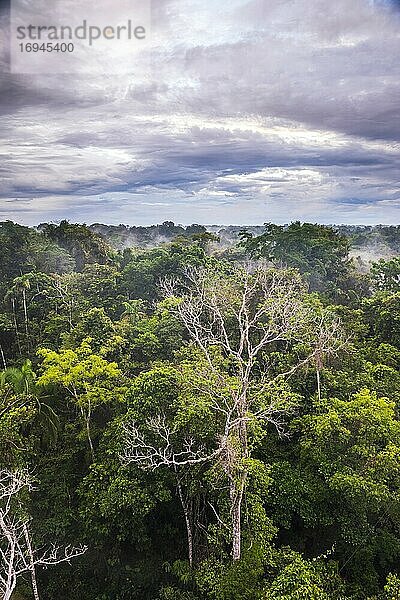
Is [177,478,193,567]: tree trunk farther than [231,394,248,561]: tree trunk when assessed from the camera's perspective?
Yes

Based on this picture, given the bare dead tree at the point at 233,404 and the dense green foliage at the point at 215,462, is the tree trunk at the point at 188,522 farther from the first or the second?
the bare dead tree at the point at 233,404

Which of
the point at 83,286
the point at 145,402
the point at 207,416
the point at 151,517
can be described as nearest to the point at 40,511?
the point at 151,517

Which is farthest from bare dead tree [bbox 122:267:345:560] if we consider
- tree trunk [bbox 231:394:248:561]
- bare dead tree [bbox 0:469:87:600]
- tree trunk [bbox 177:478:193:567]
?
bare dead tree [bbox 0:469:87:600]

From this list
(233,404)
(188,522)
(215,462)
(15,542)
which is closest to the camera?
(15,542)

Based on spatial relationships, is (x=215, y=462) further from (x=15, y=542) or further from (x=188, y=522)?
(x=15, y=542)

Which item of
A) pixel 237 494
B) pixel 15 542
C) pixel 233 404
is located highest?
pixel 233 404

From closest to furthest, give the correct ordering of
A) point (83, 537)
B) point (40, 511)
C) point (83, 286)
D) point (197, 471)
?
1. point (197, 471)
2. point (83, 537)
3. point (40, 511)
4. point (83, 286)

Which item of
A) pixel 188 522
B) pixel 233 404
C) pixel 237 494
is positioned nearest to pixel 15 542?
pixel 237 494

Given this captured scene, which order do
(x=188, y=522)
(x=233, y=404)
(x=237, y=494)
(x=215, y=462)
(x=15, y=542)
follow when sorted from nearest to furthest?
(x=15, y=542) < (x=237, y=494) < (x=215, y=462) < (x=233, y=404) < (x=188, y=522)

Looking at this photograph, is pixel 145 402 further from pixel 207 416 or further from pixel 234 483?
pixel 234 483

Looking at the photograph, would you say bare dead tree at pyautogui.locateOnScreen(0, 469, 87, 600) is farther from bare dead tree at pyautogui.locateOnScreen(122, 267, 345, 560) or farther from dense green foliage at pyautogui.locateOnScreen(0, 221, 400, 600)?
bare dead tree at pyautogui.locateOnScreen(122, 267, 345, 560)

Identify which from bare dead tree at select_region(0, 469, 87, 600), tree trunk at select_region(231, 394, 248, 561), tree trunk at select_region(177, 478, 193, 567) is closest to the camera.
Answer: bare dead tree at select_region(0, 469, 87, 600)
